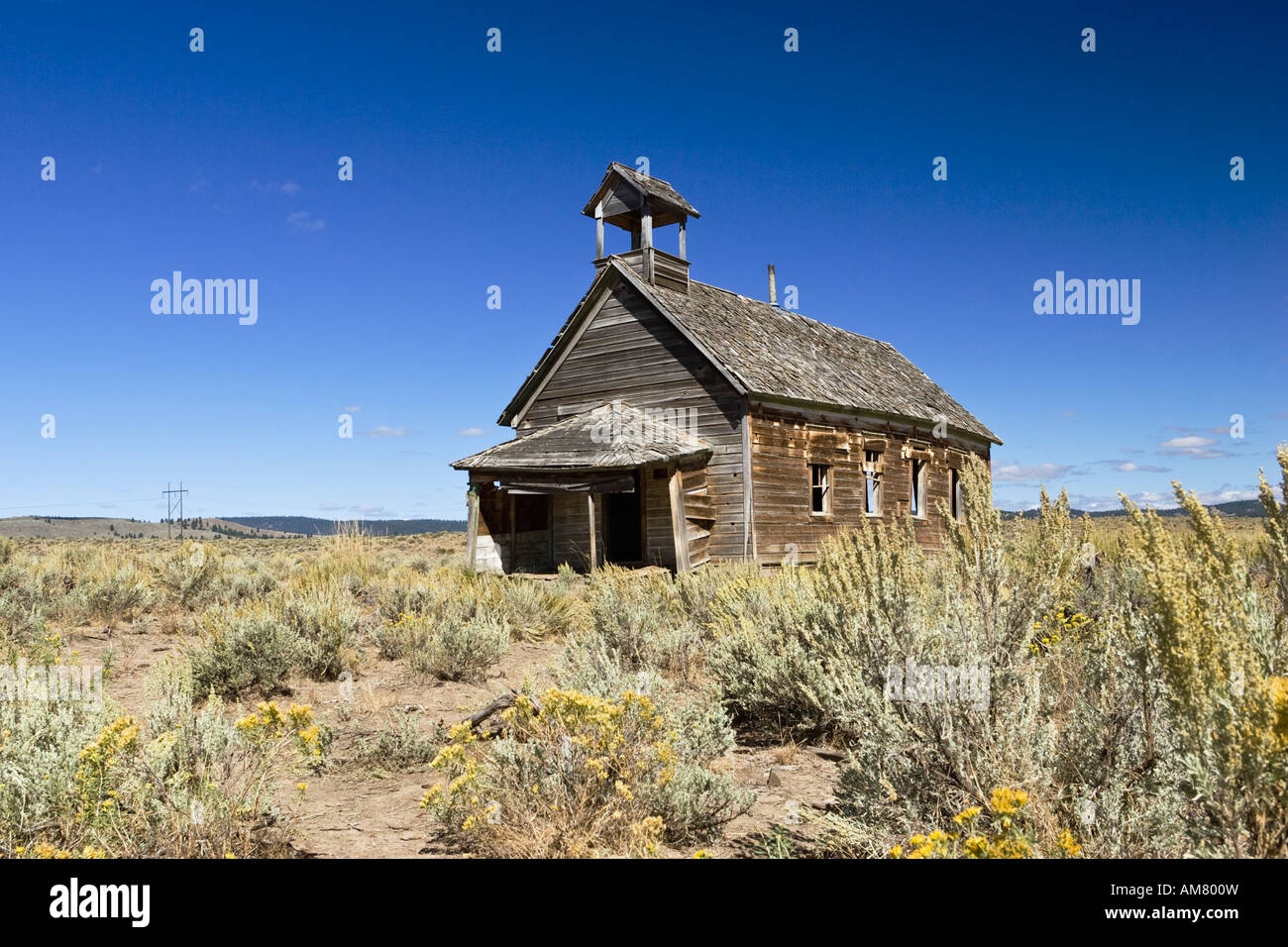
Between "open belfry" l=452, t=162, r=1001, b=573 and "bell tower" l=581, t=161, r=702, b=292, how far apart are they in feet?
0.13

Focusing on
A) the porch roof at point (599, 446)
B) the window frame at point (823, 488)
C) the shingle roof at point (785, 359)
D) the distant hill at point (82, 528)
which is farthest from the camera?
the distant hill at point (82, 528)

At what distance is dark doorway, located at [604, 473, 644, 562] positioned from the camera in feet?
61.8

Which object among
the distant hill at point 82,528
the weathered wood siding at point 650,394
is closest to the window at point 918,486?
the weathered wood siding at point 650,394

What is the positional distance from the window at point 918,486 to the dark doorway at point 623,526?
6.83 m

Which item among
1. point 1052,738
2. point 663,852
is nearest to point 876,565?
point 1052,738

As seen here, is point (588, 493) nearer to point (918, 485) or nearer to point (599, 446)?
point (599, 446)

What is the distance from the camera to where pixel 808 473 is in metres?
17.1

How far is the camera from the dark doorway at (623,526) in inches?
742

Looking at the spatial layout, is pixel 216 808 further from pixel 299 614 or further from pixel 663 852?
pixel 299 614

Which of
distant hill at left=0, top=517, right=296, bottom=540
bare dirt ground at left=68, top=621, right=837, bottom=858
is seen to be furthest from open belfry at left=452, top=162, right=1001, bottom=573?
distant hill at left=0, top=517, right=296, bottom=540

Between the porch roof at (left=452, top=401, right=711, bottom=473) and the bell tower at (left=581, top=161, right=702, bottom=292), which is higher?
the bell tower at (left=581, top=161, right=702, bottom=292)

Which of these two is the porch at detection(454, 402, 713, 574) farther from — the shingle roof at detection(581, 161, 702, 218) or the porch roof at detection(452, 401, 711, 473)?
the shingle roof at detection(581, 161, 702, 218)

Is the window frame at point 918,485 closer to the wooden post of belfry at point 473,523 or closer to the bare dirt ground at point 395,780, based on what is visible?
the wooden post of belfry at point 473,523
